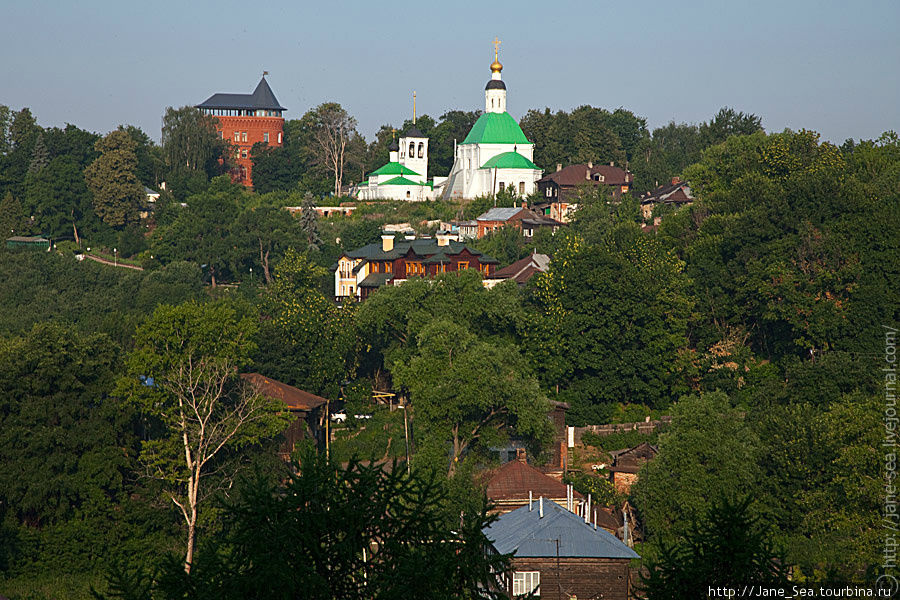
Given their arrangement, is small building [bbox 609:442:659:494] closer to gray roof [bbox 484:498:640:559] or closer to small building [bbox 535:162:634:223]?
gray roof [bbox 484:498:640:559]

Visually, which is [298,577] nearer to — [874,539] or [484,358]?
[874,539]

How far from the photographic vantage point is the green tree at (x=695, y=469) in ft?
102

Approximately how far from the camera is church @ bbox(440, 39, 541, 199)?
74.1 meters

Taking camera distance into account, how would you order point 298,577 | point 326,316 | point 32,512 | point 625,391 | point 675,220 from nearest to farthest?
1. point 298,577
2. point 32,512
3. point 625,391
4. point 326,316
5. point 675,220

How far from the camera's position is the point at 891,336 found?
4053 centimetres

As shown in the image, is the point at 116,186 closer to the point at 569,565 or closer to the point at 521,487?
the point at 521,487

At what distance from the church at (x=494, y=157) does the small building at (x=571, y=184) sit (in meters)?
1.71

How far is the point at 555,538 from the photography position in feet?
86.7

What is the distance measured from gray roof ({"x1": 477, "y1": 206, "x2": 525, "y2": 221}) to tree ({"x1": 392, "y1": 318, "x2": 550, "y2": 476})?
26.4m

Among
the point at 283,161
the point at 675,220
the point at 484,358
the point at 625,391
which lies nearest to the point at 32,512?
the point at 484,358

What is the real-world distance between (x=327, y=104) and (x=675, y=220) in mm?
42264

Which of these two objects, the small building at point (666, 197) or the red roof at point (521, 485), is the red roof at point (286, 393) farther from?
the small building at point (666, 197)

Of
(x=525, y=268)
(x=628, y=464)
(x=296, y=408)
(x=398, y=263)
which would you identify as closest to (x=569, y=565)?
(x=628, y=464)

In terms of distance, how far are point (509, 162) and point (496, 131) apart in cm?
348
